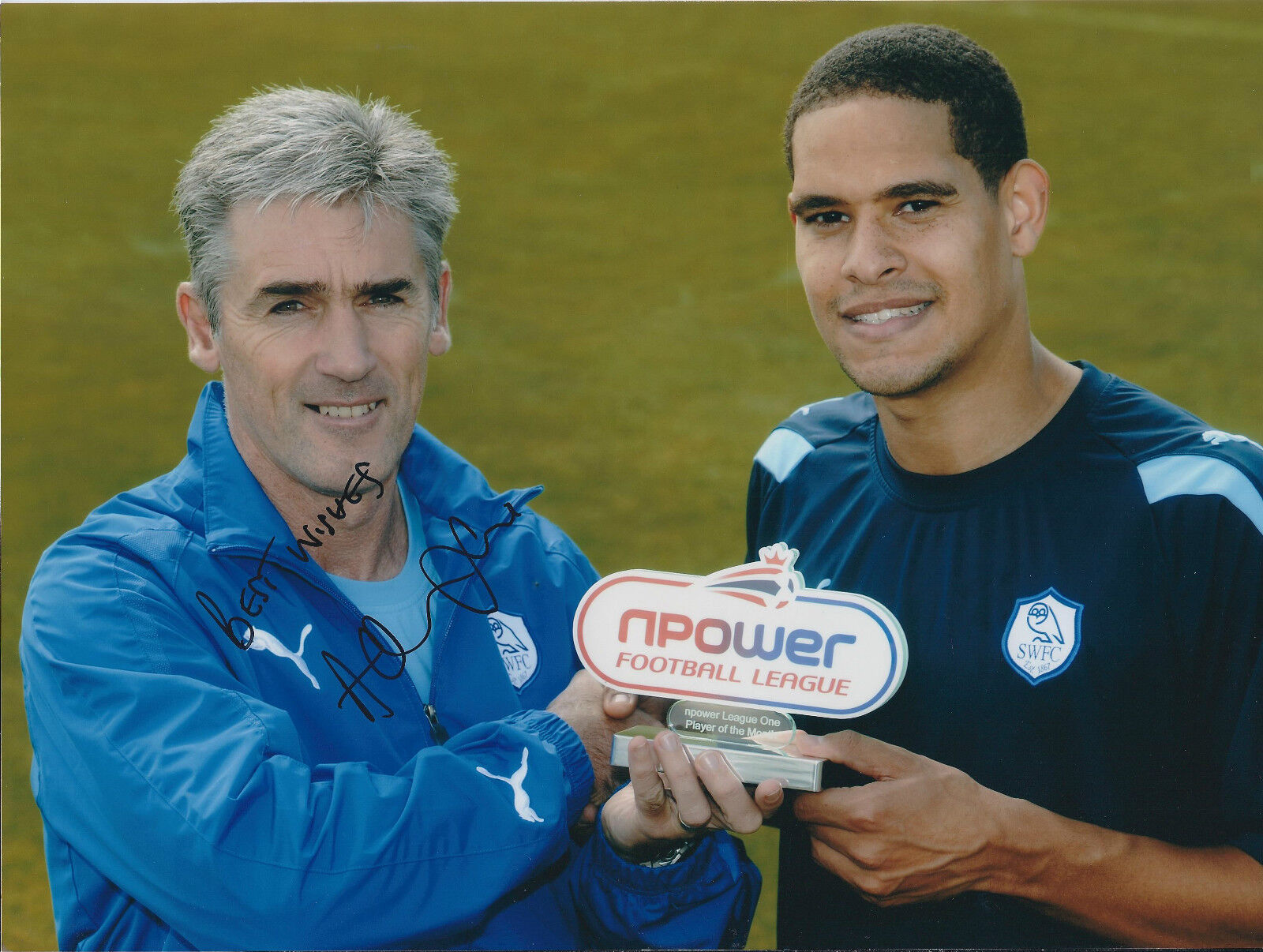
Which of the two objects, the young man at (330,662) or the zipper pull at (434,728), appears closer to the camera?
the young man at (330,662)

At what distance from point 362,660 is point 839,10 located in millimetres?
Answer: 1405

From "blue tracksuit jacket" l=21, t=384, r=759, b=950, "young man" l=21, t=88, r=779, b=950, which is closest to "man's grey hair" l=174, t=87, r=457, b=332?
"young man" l=21, t=88, r=779, b=950

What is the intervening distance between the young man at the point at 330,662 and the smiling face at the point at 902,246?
1.79 feet

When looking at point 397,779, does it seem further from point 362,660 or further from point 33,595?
point 33,595

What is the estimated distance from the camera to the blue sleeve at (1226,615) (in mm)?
1738

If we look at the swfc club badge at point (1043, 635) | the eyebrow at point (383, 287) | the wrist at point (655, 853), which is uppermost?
the eyebrow at point (383, 287)

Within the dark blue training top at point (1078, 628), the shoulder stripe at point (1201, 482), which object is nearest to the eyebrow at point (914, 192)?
the dark blue training top at point (1078, 628)

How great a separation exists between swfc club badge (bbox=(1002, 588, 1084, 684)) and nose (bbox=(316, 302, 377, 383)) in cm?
99

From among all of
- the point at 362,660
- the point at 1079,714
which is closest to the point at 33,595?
the point at 362,660

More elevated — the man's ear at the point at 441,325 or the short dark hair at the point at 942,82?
the short dark hair at the point at 942,82

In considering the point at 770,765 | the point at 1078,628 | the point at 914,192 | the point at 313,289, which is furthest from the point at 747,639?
the point at 313,289

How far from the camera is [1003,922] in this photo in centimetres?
194

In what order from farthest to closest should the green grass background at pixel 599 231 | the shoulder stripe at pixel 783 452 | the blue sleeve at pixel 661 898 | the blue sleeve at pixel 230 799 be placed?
1. the green grass background at pixel 599 231
2. the shoulder stripe at pixel 783 452
3. the blue sleeve at pixel 661 898
4. the blue sleeve at pixel 230 799
